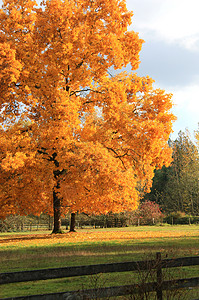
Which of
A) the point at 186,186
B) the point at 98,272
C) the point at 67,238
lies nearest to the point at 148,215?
the point at 186,186

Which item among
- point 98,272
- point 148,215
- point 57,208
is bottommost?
point 148,215

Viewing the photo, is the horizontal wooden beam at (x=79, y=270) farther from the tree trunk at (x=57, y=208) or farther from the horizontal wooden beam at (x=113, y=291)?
the tree trunk at (x=57, y=208)

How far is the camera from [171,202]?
6788 centimetres

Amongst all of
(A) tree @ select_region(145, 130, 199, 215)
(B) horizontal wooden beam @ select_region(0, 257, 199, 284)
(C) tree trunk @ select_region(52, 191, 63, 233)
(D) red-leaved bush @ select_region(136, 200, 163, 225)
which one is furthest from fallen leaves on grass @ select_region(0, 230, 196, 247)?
(A) tree @ select_region(145, 130, 199, 215)

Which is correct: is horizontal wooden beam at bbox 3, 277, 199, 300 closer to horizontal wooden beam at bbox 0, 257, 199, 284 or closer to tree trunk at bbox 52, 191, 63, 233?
horizontal wooden beam at bbox 0, 257, 199, 284

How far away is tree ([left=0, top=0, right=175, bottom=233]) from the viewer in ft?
68.2

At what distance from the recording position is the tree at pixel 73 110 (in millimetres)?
20797

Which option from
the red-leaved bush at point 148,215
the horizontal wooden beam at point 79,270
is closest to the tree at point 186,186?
the red-leaved bush at point 148,215

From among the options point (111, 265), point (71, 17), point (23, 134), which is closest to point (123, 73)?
point (71, 17)

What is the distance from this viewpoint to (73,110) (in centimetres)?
2089

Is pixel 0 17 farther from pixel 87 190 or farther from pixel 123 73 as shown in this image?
pixel 87 190

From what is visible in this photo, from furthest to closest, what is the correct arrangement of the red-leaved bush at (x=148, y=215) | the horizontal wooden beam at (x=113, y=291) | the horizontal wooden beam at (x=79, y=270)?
1. the red-leaved bush at (x=148, y=215)
2. the horizontal wooden beam at (x=79, y=270)
3. the horizontal wooden beam at (x=113, y=291)

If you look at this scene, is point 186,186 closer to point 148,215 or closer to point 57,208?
point 148,215

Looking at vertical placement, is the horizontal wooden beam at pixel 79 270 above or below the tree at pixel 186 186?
below
